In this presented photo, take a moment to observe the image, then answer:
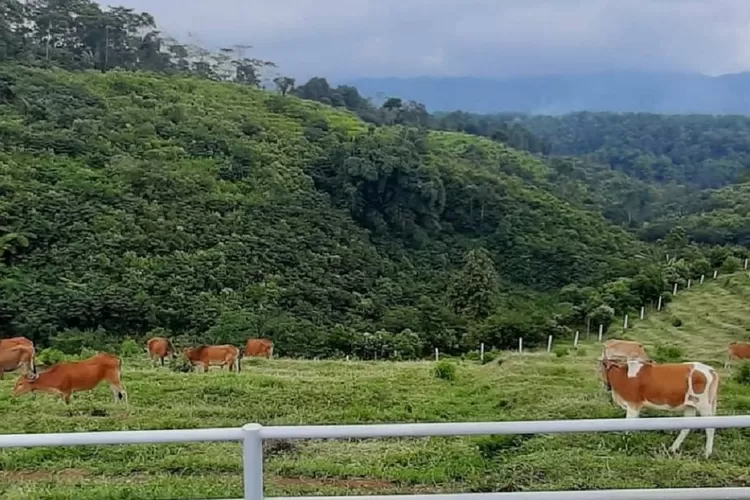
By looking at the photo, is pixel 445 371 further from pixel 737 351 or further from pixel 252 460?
pixel 252 460

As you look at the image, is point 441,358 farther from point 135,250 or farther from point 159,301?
point 135,250

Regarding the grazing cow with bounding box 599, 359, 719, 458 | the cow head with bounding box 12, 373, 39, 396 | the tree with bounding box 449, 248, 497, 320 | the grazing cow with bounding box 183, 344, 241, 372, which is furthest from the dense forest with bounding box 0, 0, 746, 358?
the grazing cow with bounding box 599, 359, 719, 458

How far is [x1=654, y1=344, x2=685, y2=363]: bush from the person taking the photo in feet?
14.9

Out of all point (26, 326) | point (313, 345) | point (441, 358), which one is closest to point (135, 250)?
point (26, 326)

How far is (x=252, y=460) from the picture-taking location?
1738 mm

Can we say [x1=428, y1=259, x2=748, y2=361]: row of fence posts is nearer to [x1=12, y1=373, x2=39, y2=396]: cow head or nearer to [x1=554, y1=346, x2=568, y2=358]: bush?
[x1=554, y1=346, x2=568, y2=358]: bush

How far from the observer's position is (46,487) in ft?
9.77

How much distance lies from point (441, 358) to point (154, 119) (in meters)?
6.56

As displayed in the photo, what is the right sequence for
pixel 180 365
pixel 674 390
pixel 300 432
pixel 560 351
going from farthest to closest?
pixel 180 365 < pixel 560 351 < pixel 674 390 < pixel 300 432

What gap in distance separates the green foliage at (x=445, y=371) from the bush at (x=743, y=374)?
138 centimetres

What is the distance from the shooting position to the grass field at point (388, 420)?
9.91 feet

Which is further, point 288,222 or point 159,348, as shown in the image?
point 288,222

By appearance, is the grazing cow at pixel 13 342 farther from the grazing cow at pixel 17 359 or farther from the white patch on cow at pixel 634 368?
the white patch on cow at pixel 634 368

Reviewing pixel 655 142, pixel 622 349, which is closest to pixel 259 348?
pixel 622 349
